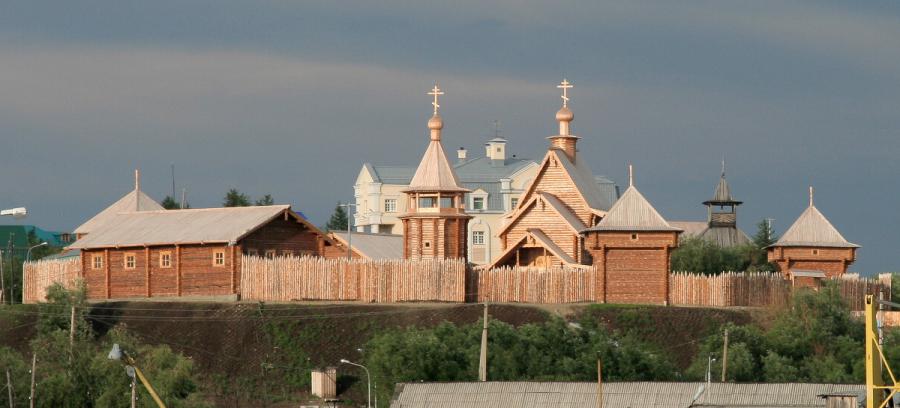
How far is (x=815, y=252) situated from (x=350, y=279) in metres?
18.7

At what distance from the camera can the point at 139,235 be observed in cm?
7950

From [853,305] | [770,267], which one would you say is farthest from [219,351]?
[770,267]

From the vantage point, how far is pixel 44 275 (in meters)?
82.3

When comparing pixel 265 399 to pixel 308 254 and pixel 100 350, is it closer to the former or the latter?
pixel 100 350

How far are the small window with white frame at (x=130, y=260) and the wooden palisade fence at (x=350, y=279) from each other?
16.6ft

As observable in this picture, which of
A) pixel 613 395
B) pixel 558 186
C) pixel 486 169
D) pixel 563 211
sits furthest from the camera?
pixel 486 169

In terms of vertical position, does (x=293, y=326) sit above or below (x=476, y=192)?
below

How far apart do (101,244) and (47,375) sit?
16.0m

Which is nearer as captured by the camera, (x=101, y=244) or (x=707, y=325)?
(x=707, y=325)

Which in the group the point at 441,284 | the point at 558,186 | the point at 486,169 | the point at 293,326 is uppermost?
the point at 486,169

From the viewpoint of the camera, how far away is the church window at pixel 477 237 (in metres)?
113

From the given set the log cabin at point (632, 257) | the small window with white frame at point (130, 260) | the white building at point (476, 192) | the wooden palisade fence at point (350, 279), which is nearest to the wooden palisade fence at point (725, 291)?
the log cabin at point (632, 257)

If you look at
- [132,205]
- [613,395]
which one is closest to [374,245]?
[132,205]

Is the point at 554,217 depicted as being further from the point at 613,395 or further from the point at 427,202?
the point at 613,395
